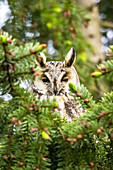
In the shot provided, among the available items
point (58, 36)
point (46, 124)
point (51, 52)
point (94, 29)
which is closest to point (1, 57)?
point (46, 124)

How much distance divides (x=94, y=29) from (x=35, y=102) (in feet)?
9.69

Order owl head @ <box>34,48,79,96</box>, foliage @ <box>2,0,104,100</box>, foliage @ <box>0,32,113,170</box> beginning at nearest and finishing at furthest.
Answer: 1. foliage @ <box>0,32,113,170</box>
2. foliage @ <box>2,0,104,100</box>
3. owl head @ <box>34,48,79,96</box>

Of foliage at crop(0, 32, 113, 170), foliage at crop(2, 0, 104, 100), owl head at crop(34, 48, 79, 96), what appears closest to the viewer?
foliage at crop(0, 32, 113, 170)

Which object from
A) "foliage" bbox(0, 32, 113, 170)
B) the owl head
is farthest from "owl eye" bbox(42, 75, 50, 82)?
"foliage" bbox(0, 32, 113, 170)

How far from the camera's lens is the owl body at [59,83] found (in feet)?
5.24

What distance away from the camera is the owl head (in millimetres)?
1595

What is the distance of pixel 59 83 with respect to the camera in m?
1.61

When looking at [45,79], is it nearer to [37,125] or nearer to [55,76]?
[55,76]

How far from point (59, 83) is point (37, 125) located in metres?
0.84

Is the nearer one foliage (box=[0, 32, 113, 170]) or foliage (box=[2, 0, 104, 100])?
foliage (box=[0, 32, 113, 170])

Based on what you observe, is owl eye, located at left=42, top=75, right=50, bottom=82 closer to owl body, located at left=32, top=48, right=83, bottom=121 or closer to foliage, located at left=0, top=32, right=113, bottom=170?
owl body, located at left=32, top=48, right=83, bottom=121

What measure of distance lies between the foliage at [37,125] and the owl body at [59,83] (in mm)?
696

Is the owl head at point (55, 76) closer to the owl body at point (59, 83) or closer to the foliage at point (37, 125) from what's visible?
the owl body at point (59, 83)

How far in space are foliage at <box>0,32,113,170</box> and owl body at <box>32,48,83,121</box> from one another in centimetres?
70
